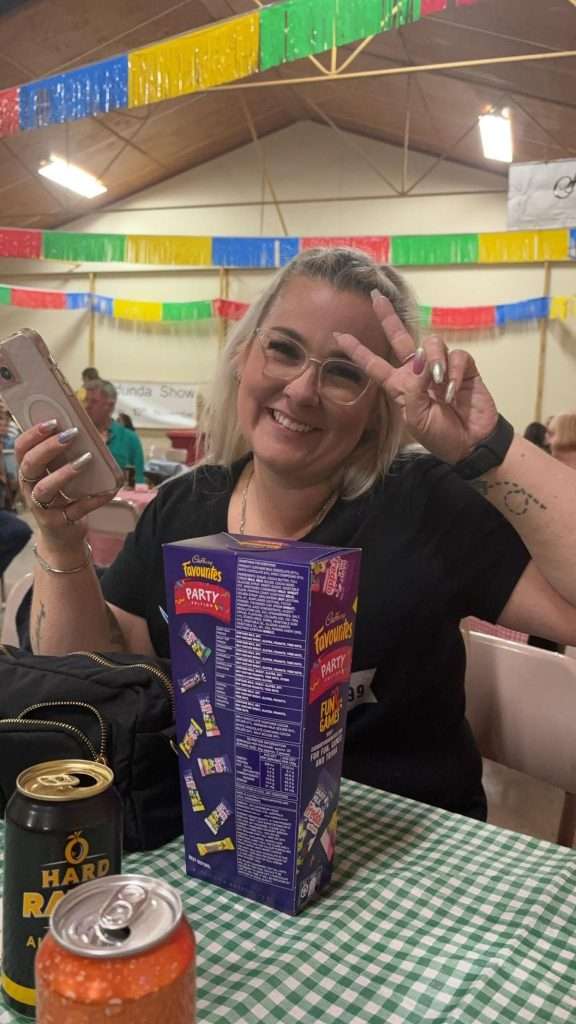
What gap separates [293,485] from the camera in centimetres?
121

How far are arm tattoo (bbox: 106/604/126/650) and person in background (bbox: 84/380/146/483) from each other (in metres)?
3.61

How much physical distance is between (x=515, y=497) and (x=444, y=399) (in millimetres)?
155

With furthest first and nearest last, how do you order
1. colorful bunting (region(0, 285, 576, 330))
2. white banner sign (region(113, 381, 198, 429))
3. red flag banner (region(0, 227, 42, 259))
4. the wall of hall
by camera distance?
white banner sign (region(113, 381, 198, 429)), the wall of hall, colorful bunting (region(0, 285, 576, 330)), red flag banner (region(0, 227, 42, 259))

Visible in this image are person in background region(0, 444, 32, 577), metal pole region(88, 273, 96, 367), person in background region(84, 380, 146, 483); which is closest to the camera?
person in background region(0, 444, 32, 577)

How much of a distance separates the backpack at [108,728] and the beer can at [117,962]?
0.31 meters

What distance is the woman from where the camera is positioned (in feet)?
3.28

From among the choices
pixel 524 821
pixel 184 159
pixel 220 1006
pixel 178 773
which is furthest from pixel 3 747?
pixel 184 159

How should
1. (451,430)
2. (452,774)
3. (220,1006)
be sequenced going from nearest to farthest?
1. (220,1006)
2. (451,430)
3. (452,774)

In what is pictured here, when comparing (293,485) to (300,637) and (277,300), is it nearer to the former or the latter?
(277,300)

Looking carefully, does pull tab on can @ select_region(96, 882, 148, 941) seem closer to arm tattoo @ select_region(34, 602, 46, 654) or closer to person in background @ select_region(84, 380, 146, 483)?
arm tattoo @ select_region(34, 602, 46, 654)

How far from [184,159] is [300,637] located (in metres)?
10.7

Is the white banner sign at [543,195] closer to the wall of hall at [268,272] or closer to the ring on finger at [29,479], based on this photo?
the wall of hall at [268,272]

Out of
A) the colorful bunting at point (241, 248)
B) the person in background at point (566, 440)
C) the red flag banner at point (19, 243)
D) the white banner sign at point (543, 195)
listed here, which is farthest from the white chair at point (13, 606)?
the red flag banner at point (19, 243)

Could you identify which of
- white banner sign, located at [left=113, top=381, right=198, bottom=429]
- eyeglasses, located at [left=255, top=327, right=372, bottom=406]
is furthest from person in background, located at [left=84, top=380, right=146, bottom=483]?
white banner sign, located at [left=113, top=381, right=198, bottom=429]
